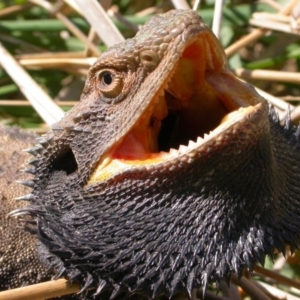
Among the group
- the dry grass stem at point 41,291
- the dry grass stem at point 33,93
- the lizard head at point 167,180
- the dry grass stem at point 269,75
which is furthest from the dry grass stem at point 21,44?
the dry grass stem at point 41,291

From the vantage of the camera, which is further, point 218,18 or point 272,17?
point 272,17

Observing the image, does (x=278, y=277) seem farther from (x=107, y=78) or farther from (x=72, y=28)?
(x=72, y=28)

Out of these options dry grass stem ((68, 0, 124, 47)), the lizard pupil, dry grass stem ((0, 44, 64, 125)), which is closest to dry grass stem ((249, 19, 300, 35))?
dry grass stem ((68, 0, 124, 47))

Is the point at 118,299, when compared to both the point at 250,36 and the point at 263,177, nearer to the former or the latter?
the point at 263,177

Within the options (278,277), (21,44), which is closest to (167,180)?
(278,277)

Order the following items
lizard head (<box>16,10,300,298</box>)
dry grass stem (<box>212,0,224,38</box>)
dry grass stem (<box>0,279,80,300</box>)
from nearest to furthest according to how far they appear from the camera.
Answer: lizard head (<box>16,10,300,298</box>) < dry grass stem (<box>0,279,80,300</box>) < dry grass stem (<box>212,0,224,38</box>)

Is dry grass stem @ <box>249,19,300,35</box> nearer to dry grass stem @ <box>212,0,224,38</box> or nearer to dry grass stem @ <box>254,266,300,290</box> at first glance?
dry grass stem @ <box>212,0,224,38</box>
